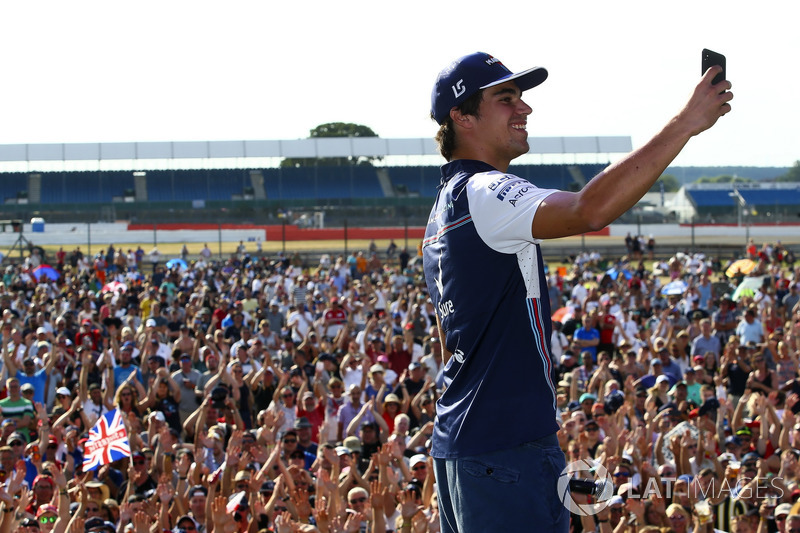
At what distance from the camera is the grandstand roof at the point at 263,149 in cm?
7019

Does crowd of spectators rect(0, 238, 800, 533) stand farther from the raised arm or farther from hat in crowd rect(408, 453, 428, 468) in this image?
the raised arm

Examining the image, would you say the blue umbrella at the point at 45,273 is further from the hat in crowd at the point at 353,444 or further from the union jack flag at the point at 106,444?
the hat in crowd at the point at 353,444

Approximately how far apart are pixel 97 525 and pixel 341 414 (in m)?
3.86

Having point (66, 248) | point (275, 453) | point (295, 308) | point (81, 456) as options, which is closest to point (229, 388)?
point (81, 456)

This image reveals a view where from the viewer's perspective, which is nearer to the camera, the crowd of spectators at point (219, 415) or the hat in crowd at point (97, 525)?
the hat in crowd at point (97, 525)

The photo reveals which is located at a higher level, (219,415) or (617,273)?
(617,273)

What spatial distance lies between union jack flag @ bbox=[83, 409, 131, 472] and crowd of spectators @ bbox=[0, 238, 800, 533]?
4.6 inches

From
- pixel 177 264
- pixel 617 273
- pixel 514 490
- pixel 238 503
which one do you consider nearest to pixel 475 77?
pixel 514 490

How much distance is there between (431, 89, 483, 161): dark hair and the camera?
2.49 metres

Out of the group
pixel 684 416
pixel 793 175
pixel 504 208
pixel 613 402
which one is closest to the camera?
pixel 504 208

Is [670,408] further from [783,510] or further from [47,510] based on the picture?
[47,510]

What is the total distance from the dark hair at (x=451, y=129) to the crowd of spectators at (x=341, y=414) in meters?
0.70

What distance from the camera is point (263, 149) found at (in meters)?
71.9

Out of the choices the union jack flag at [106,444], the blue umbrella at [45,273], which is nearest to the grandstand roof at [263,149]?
the blue umbrella at [45,273]
